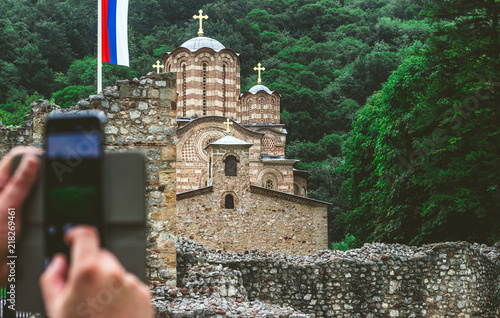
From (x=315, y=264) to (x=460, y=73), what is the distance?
7.23m

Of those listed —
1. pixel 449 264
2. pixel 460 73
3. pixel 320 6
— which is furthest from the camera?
pixel 320 6

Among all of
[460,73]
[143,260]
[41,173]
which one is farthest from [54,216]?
[460,73]

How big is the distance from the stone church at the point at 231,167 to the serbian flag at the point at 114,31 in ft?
44.6

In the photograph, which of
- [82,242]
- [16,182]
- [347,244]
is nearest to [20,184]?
[16,182]

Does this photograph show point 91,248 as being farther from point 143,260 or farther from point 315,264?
point 315,264

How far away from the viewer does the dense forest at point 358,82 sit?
13.6 m

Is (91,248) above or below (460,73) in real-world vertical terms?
below

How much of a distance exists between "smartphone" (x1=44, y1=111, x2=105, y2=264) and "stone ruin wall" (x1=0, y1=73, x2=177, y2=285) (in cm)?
566

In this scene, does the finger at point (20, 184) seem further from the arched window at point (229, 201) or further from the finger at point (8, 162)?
the arched window at point (229, 201)

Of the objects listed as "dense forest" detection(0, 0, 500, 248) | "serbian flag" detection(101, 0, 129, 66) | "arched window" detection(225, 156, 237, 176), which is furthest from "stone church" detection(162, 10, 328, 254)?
"serbian flag" detection(101, 0, 129, 66)

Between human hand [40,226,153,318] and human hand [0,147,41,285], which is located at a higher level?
human hand [0,147,41,285]

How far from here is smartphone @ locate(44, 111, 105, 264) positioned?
1.02 m

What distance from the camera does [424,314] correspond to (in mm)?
9406

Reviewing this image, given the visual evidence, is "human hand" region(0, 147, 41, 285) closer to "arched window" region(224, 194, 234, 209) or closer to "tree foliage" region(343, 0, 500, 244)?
"tree foliage" region(343, 0, 500, 244)
